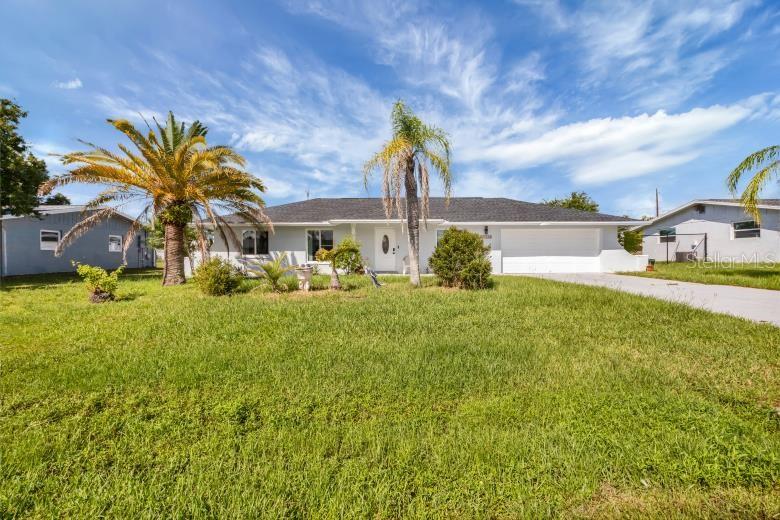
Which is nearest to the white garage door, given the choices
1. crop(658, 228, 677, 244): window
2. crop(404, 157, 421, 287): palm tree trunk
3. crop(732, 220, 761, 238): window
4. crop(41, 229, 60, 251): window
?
crop(404, 157, 421, 287): palm tree trunk

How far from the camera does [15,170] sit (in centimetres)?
1373

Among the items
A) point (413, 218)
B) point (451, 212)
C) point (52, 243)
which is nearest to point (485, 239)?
point (451, 212)

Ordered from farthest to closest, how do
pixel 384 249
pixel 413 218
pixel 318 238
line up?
pixel 384 249
pixel 318 238
pixel 413 218

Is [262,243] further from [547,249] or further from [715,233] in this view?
[715,233]

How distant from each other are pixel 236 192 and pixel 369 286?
7.25 meters

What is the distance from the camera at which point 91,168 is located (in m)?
12.2

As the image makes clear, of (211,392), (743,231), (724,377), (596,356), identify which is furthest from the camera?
(743,231)

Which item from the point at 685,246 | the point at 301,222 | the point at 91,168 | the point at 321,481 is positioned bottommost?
the point at 321,481

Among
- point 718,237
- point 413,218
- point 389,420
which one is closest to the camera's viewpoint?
point 389,420

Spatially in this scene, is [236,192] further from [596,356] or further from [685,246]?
[685,246]

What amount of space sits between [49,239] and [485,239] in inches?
955

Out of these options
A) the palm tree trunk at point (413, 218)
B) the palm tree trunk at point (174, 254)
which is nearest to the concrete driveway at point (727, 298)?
the palm tree trunk at point (413, 218)

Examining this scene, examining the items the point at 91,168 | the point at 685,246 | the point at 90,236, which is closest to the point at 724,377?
the point at 91,168

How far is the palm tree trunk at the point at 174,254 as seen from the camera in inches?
514
